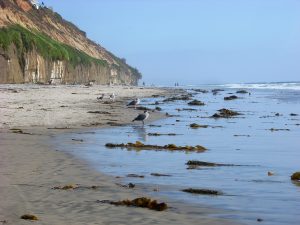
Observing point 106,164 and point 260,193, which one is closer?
point 260,193

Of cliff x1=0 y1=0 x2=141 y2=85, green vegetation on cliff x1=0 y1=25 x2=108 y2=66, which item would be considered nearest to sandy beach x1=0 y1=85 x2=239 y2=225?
cliff x1=0 y1=0 x2=141 y2=85

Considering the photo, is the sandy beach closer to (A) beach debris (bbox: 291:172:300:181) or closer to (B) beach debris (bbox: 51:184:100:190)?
(B) beach debris (bbox: 51:184:100:190)

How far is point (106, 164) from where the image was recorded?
36.0 ft

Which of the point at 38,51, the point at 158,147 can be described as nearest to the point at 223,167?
the point at 158,147

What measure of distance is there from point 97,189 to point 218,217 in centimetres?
231

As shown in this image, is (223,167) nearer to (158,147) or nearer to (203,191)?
(203,191)

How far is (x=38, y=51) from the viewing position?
251 feet

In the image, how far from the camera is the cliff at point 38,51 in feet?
222

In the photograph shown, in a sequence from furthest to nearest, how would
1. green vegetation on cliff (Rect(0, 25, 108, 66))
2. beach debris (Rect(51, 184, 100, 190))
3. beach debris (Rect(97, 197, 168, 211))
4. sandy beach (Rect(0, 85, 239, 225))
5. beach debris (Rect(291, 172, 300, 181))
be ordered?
green vegetation on cliff (Rect(0, 25, 108, 66))
beach debris (Rect(291, 172, 300, 181))
beach debris (Rect(51, 184, 100, 190))
beach debris (Rect(97, 197, 168, 211))
sandy beach (Rect(0, 85, 239, 225))

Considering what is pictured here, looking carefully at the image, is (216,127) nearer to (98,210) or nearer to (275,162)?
(275,162)

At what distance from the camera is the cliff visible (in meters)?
67.7

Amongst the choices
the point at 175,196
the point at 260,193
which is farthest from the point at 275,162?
the point at 175,196

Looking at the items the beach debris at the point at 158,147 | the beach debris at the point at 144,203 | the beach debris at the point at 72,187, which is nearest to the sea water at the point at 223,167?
the beach debris at the point at 158,147

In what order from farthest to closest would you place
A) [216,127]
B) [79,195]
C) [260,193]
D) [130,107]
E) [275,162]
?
1. [130,107]
2. [216,127]
3. [275,162]
4. [260,193]
5. [79,195]
